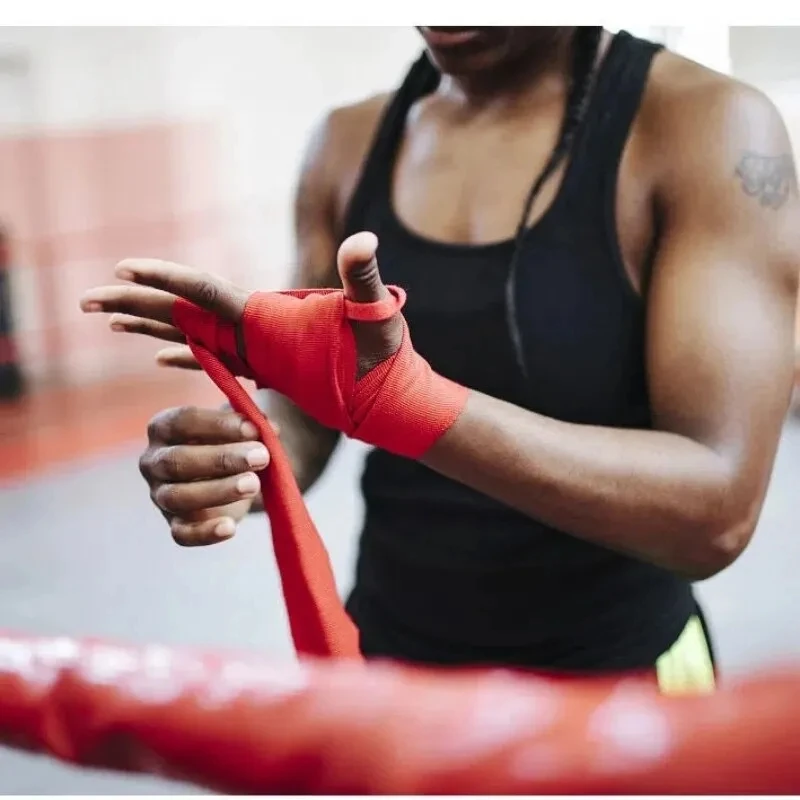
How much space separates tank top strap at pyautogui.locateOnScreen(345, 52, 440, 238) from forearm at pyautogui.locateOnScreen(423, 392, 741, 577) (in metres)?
0.16

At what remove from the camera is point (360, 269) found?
28 cm

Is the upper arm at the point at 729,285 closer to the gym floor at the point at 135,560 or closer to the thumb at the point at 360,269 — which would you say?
the gym floor at the point at 135,560

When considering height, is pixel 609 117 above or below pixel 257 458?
above

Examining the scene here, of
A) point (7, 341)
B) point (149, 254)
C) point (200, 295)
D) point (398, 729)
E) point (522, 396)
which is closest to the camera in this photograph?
point (398, 729)

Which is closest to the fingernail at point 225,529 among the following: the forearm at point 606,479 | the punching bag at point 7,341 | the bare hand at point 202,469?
the bare hand at point 202,469

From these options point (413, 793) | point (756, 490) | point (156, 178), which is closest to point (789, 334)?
point (756, 490)

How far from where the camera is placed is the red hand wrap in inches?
12.4

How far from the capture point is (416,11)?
432 millimetres

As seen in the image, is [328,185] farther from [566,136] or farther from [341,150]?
[566,136]

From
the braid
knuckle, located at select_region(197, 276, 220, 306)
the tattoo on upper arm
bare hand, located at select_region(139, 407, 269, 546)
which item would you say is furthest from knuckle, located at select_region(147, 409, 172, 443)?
the tattoo on upper arm

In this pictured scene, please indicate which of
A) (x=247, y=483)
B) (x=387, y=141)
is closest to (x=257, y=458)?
(x=247, y=483)

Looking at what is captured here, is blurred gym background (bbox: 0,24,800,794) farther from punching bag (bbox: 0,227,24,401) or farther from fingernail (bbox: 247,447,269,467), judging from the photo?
fingernail (bbox: 247,447,269,467)

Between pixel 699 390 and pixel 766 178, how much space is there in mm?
111

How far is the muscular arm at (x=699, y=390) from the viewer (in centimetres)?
36
